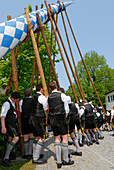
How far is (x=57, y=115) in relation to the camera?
173 inches

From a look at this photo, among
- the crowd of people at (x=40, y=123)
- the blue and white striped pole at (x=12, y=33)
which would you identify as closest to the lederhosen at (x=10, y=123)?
the crowd of people at (x=40, y=123)

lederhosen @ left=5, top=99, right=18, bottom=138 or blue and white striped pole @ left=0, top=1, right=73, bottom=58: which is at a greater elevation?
blue and white striped pole @ left=0, top=1, right=73, bottom=58

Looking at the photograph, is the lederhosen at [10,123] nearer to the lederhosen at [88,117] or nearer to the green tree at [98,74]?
the lederhosen at [88,117]

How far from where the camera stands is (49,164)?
4344 mm

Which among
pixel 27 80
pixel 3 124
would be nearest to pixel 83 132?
pixel 3 124

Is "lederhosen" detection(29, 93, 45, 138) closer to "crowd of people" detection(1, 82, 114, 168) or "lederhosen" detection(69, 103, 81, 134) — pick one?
"crowd of people" detection(1, 82, 114, 168)

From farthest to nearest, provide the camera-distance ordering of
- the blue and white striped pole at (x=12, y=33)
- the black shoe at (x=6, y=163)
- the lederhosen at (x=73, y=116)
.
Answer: the lederhosen at (x=73, y=116) < the blue and white striped pole at (x=12, y=33) < the black shoe at (x=6, y=163)

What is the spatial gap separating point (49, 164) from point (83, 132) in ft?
10.3

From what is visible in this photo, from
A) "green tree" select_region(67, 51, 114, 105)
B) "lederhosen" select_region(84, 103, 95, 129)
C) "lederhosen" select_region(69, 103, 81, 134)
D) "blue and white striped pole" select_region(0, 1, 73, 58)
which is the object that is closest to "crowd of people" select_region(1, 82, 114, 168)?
"lederhosen" select_region(69, 103, 81, 134)

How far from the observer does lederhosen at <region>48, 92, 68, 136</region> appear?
4.37 metres

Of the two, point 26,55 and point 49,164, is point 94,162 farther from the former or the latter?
point 26,55

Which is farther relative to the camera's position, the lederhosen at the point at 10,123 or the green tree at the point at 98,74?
the green tree at the point at 98,74

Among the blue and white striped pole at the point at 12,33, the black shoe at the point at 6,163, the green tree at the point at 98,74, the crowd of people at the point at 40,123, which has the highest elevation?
the green tree at the point at 98,74

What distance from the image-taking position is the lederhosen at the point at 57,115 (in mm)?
4371
